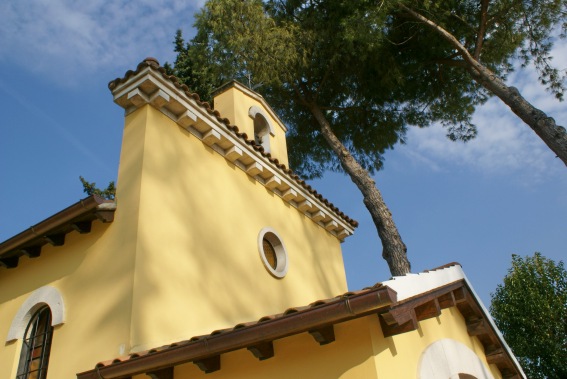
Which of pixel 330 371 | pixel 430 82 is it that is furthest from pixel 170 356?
pixel 430 82

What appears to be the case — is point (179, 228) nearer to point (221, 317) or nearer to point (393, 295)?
point (221, 317)

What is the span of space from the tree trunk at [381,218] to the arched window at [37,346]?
609cm

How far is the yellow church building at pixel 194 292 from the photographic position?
412 cm

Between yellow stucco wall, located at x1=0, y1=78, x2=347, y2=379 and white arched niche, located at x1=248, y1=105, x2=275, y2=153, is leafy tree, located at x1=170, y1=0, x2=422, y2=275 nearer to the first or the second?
white arched niche, located at x1=248, y1=105, x2=275, y2=153

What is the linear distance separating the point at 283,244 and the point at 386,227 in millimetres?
2822

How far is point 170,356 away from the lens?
4430mm

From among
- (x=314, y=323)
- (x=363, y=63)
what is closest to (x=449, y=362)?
(x=314, y=323)

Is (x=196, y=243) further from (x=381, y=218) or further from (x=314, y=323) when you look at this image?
(x=381, y=218)

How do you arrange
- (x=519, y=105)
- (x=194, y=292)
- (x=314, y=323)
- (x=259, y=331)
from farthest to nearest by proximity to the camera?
1. (x=519, y=105)
2. (x=194, y=292)
3. (x=259, y=331)
4. (x=314, y=323)

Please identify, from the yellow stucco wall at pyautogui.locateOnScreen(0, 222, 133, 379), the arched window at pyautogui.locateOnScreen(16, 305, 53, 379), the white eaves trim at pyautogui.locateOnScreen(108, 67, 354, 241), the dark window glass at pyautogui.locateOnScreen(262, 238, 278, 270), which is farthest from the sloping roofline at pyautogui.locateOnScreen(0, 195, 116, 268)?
the dark window glass at pyautogui.locateOnScreen(262, 238, 278, 270)

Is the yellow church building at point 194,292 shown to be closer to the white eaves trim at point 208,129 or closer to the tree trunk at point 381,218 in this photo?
the white eaves trim at point 208,129

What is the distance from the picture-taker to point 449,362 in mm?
5125

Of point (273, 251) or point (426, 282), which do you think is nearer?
point (426, 282)

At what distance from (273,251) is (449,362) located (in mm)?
3983
